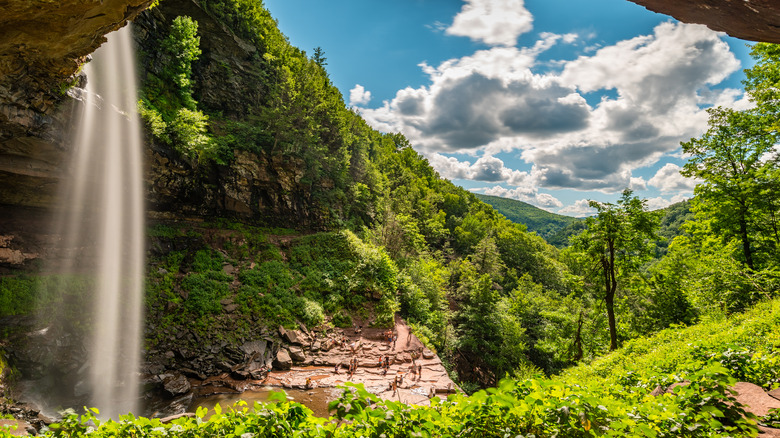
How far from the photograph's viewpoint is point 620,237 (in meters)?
13.4

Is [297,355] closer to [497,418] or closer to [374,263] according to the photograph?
[374,263]

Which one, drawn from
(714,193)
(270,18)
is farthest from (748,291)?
(270,18)

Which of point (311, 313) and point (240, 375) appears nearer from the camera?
point (240, 375)

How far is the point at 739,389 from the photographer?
3.71 metres

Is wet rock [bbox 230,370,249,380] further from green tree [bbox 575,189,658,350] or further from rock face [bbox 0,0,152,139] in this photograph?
A: green tree [bbox 575,189,658,350]

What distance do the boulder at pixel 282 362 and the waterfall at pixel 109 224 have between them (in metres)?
5.26

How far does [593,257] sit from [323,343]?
48.0 feet

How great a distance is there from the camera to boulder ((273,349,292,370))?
14641 mm

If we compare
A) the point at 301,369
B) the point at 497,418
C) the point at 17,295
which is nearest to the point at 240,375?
the point at 301,369

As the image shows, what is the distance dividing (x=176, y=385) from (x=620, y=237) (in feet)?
64.2

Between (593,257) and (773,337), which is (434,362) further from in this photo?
(773,337)

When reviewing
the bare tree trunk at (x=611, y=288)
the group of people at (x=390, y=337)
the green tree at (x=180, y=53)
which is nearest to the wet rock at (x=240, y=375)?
the group of people at (x=390, y=337)

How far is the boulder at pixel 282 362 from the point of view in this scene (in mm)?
14641

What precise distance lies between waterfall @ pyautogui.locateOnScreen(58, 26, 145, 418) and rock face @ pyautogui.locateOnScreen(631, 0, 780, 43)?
1678 cm
